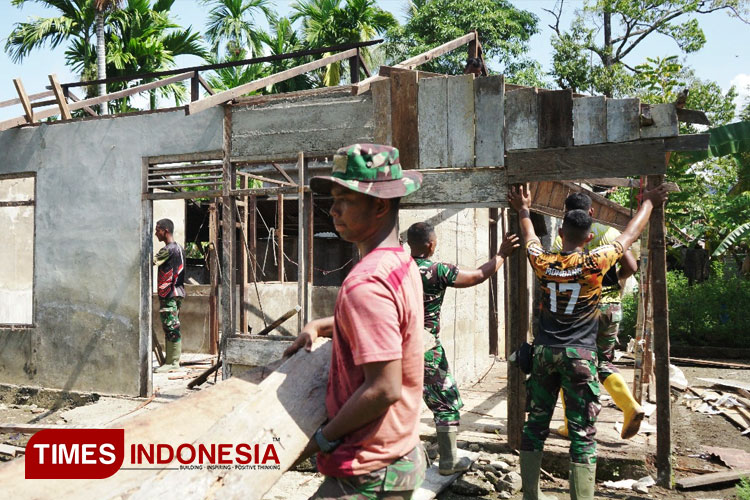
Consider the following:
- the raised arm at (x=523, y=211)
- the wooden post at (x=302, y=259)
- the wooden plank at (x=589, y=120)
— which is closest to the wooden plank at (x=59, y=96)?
the wooden post at (x=302, y=259)

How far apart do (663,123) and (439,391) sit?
111 inches

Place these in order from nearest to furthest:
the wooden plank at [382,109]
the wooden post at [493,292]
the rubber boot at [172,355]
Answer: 1. the wooden plank at [382,109]
2. the rubber boot at [172,355]
3. the wooden post at [493,292]

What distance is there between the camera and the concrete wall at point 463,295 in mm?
7719

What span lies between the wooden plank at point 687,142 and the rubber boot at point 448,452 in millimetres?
2851

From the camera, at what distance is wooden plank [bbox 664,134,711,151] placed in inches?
196

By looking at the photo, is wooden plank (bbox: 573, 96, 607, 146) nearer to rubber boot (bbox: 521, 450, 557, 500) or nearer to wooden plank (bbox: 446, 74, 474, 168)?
wooden plank (bbox: 446, 74, 474, 168)

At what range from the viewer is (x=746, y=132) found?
34.9 feet

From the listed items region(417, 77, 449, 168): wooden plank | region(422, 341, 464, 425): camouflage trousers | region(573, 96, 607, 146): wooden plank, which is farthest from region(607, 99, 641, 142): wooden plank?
region(422, 341, 464, 425): camouflage trousers

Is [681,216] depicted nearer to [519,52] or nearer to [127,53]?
[519,52]

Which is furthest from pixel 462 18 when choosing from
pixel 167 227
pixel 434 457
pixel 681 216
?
pixel 434 457

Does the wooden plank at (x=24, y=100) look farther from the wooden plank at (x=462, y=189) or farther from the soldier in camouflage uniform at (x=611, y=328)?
the soldier in camouflage uniform at (x=611, y=328)

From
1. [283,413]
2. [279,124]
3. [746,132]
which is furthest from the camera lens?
[746,132]

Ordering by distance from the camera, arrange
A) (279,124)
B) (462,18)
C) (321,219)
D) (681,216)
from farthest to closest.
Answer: (462,18)
(681,216)
(321,219)
(279,124)

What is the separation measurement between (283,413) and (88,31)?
65.5 feet
